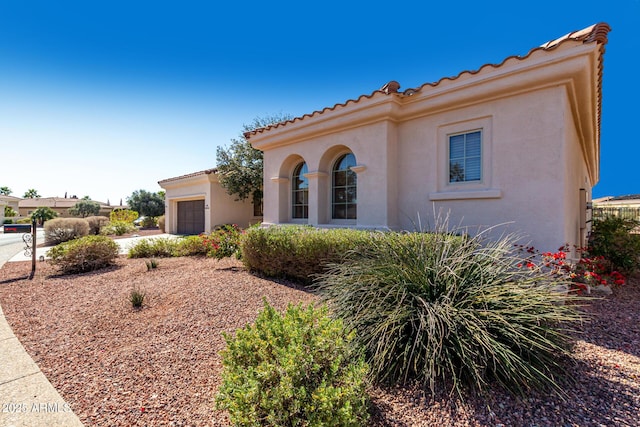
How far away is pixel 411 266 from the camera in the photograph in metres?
3.47

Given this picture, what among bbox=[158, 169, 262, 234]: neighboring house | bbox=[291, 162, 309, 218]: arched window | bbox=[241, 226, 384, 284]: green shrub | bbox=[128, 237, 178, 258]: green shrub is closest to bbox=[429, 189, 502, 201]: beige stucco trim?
bbox=[241, 226, 384, 284]: green shrub

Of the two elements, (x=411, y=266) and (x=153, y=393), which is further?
(x=411, y=266)

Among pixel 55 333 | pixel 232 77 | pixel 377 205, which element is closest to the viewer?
pixel 55 333

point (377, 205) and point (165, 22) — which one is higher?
point (165, 22)

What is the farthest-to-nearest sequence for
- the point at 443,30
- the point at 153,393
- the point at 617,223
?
the point at 443,30 → the point at 617,223 → the point at 153,393

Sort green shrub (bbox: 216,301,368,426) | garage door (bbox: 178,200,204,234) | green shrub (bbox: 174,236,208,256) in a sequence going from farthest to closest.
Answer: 1. garage door (bbox: 178,200,204,234)
2. green shrub (bbox: 174,236,208,256)
3. green shrub (bbox: 216,301,368,426)

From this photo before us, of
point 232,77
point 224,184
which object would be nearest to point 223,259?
point 232,77

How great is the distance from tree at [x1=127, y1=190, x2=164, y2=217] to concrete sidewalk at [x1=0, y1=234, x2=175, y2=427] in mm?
32996

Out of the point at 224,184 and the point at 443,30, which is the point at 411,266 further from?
the point at 224,184

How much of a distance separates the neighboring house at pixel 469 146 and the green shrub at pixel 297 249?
2.11 metres

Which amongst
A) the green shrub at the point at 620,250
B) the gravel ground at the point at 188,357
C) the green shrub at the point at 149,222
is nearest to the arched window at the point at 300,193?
the gravel ground at the point at 188,357

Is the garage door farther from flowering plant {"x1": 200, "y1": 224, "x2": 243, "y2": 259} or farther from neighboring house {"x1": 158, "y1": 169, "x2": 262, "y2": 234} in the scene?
flowering plant {"x1": 200, "y1": 224, "x2": 243, "y2": 259}

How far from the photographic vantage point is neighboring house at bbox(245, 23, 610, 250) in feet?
18.3

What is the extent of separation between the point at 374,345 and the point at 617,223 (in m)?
10.1
